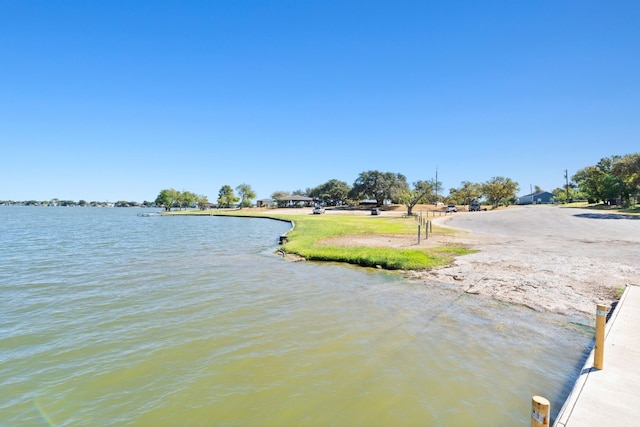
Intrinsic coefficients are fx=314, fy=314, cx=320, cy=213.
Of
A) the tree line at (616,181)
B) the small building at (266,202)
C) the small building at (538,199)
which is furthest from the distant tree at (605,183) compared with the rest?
the small building at (266,202)

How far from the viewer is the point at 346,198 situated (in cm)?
10150

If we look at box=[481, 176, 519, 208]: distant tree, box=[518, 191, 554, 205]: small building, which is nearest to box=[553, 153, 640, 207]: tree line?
box=[481, 176, 519, 208]: distant tree

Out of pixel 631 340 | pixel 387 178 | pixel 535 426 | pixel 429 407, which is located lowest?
pixel 429 407

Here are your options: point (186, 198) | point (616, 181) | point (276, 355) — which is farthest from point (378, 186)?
point (276, 355)

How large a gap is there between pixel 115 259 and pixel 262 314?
13521 mm

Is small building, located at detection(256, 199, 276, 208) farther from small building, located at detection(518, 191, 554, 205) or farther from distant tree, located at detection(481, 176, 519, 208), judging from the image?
small building, located at detection(518, 191, 554, 205)

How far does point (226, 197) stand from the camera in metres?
120

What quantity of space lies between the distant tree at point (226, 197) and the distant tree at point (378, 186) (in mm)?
49142

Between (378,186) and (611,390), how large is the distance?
→ 8751cm

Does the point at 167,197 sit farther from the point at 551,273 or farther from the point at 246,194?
the point at 551,273

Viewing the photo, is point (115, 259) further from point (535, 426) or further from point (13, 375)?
point (535, 426)

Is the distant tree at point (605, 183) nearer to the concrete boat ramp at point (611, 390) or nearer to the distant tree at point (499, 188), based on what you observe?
the distant tree at point (499, 188)

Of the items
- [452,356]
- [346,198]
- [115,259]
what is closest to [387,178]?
[346,198]

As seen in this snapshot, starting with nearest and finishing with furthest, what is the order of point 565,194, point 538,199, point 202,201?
point 565,194, point 538,199, point 202,201
